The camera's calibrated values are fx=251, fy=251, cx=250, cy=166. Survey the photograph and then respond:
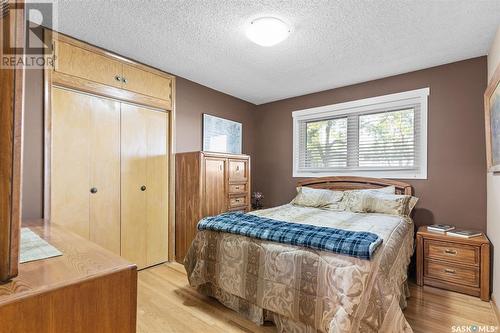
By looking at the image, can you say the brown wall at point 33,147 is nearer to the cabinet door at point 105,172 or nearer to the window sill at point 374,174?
the cabinet door at point 105,172

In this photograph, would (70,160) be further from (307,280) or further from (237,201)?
(307,280)

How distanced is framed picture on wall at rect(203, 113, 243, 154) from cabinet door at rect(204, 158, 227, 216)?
21.6 inches

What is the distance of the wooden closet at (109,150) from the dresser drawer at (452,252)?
2.95 m

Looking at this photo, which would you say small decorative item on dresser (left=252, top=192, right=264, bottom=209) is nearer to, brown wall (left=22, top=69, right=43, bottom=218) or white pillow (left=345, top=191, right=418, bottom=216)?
white pillow (left=345, top=191, right=418, bottom=216)

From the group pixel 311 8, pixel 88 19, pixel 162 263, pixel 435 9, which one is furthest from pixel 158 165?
pixel 435 9

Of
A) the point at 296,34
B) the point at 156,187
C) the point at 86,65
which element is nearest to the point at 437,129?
the point at 296,34

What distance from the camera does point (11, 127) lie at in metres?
0.67

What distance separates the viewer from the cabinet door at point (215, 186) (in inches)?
121

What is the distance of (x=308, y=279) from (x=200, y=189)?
172cm

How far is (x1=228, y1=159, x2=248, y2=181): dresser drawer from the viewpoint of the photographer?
3.43 meters

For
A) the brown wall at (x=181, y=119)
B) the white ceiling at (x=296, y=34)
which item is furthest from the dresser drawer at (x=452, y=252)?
the brown wall at (x=181, y=119)

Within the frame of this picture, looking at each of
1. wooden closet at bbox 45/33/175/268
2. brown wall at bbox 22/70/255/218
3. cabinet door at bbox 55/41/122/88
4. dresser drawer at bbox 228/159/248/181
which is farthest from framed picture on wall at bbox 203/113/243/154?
cabinet door at bbox 55/41/122/88

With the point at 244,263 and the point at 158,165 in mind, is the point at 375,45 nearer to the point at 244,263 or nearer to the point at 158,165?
the point at 244,263

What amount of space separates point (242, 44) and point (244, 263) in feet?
6.62
